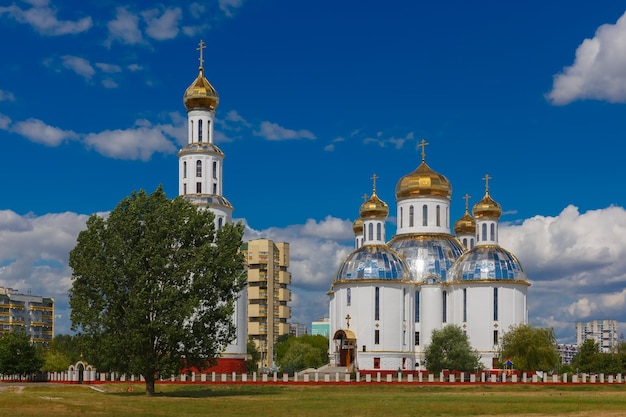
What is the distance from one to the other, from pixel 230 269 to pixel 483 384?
25.9 meters

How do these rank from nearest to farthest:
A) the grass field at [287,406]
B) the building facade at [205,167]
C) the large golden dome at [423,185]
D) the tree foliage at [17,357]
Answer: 1. the grass field at [287,406]
2. the building facade at [205,167]
3. the tree foliage at [17,357]
4. the large golden dome at [423,185]

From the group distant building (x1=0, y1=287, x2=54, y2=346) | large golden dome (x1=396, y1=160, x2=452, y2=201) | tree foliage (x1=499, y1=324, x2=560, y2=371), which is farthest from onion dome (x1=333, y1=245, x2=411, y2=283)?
distant building (x1=0, y1=287, x2=54, y2=346)

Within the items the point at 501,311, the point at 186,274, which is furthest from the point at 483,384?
the point at 186,274

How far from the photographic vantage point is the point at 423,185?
106 m

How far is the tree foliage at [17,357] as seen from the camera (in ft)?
325

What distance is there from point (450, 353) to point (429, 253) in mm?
14796

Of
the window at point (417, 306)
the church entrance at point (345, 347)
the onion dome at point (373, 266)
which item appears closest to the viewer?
the church entrance at point (345, 347)

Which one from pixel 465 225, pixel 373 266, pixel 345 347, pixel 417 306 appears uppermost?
pixel 465 225

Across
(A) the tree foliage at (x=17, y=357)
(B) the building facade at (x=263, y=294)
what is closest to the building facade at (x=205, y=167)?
(A) the tree foliage at (x=17, y=357)

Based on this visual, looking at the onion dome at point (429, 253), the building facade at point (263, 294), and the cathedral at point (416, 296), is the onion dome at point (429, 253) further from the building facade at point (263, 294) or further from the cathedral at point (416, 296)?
the building facade at point (263, 294)

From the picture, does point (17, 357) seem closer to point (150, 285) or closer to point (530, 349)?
point (150, 285)

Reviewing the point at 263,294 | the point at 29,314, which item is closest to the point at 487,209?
the point at 263,294

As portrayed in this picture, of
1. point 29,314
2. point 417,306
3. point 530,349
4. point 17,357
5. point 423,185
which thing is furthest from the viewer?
point 29,314

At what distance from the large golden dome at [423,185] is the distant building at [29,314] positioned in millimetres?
101434
